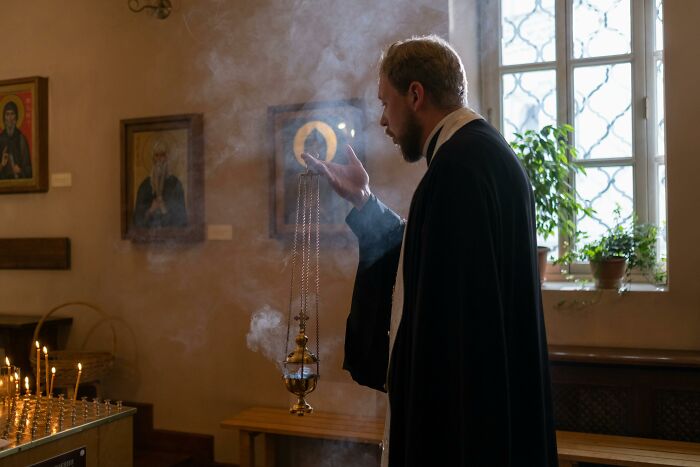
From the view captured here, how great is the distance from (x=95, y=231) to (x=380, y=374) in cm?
316

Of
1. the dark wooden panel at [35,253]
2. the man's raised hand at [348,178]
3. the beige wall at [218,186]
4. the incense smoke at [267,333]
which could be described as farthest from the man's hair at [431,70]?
the dark wooden panel at [35,253]

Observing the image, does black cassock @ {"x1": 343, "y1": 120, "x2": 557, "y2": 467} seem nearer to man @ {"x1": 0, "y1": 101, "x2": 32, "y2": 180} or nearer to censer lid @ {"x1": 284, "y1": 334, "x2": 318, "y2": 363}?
censer lid @ {"x1": 284, "y1": 334, "x2": 318, "y2": 363}

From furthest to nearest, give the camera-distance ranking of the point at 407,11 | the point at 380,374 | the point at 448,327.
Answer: the point at 407,11 → the point at 380,374 → the point at 448,327

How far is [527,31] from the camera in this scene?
166 inches

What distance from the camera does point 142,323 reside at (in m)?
4.67

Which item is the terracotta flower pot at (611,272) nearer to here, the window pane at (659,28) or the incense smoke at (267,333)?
the window pane at (659,28)

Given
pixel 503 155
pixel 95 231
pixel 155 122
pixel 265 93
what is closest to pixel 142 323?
pixel 95 231

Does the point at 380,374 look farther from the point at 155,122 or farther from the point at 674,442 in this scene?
the point at 155,122

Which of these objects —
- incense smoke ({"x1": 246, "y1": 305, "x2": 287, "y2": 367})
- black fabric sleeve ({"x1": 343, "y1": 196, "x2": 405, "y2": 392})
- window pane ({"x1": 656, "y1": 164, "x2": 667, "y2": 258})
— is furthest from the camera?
incense smoke ({"x1": 246, "y1": 305, "x2": 287, "y2": 367})

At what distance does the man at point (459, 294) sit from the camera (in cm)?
153

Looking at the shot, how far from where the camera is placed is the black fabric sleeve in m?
2.21

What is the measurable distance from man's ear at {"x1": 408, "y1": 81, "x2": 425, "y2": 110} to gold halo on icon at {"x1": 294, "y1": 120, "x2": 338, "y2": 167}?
2.23 m

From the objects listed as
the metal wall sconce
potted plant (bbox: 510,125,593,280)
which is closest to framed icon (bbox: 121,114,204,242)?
the metal wall sconce

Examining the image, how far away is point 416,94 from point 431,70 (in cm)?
7
